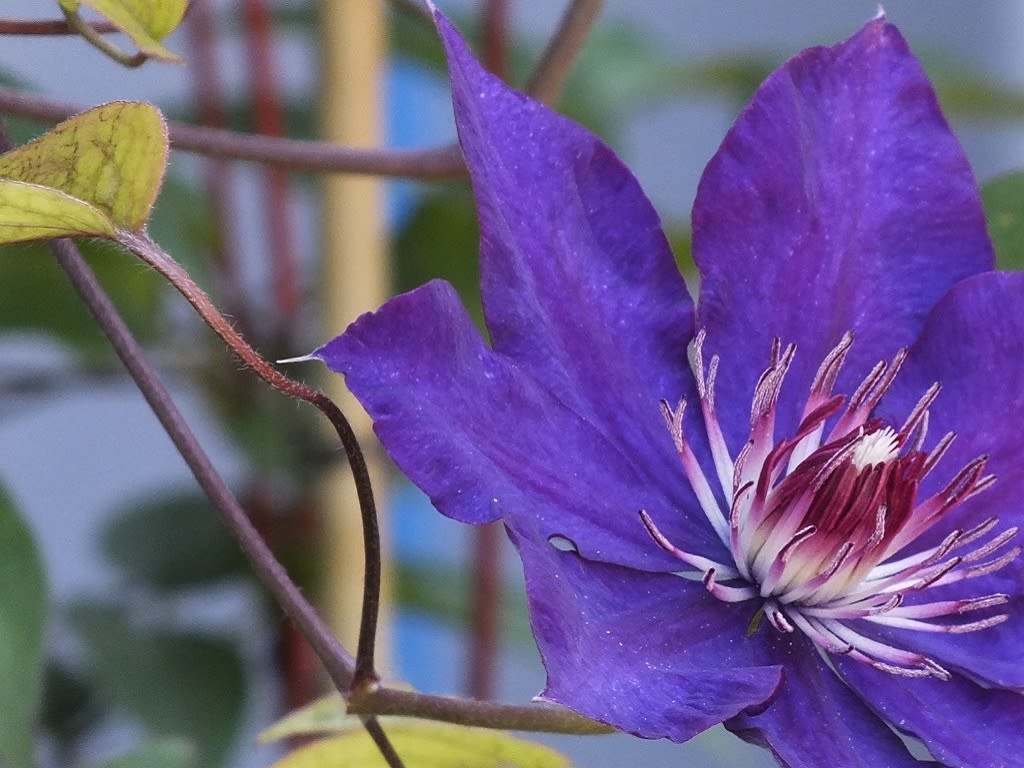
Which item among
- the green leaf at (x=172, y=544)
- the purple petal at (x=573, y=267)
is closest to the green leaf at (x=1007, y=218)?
the purple petal at (x=573, y=267)

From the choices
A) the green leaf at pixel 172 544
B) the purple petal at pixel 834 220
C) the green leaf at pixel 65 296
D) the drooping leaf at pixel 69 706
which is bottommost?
the drooping leaf at pixel 69 706

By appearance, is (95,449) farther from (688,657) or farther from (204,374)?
(688,657)

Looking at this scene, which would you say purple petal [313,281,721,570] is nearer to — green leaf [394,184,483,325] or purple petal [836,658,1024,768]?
purple petal [836,658,1024,768]

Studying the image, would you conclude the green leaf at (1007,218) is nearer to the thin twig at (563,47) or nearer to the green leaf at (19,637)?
the thin twig at (563,47)

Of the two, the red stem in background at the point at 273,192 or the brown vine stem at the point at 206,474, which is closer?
the brown vine stem at the point at 206,474

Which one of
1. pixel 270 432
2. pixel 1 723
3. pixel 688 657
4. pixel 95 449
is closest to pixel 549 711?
pixel 688 657

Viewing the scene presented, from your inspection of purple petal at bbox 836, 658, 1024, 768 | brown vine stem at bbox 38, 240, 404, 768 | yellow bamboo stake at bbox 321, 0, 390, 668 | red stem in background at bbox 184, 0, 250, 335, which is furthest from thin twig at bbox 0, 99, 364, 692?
red stem in background at bbox 184, 0, 250, 335
